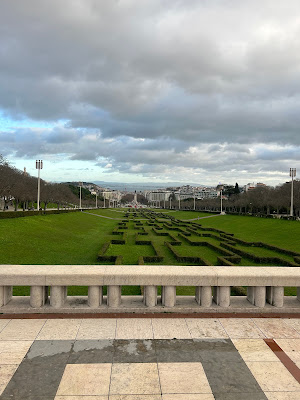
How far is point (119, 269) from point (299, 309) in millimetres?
4112

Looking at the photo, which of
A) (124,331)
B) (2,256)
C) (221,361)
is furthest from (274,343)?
(2,256)

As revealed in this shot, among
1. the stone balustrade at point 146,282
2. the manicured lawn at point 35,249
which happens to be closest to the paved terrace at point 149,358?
the stone balustrade at point 146,282

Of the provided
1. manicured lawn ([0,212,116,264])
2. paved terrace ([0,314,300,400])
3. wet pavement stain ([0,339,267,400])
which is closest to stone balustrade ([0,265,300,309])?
paved terrace ([0,314,300,400])

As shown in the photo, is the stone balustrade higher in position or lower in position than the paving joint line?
higher

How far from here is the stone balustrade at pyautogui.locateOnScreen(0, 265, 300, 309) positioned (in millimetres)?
6160

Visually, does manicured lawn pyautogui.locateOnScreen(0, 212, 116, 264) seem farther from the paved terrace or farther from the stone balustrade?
the paved terrace

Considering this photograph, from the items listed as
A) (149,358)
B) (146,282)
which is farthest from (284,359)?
(146,282)

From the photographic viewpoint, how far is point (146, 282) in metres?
6.25

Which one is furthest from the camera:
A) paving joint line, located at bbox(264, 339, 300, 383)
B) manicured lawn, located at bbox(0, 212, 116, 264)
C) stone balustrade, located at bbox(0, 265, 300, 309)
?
manicured lawn, located at bbox(0, 212, 116, 264)

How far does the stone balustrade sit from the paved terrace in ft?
1.40

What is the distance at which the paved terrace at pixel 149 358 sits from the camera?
3.92m

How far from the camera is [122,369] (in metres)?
4.38

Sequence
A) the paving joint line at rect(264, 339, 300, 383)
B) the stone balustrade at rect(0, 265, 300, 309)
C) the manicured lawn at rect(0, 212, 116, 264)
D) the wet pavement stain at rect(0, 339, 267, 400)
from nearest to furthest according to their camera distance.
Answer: the wet pavement stain at rect(0, 339, 267, 400) → the paving joint line at rect(264, 339, 300, 383) → the stone balustrade at rect(0, 265, 300, 309) → the manicured lawn at rect(0, 212, 116, 264)

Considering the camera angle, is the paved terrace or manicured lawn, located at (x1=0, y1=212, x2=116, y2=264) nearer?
the paved terrace
